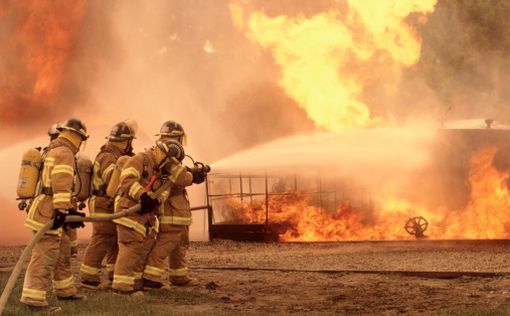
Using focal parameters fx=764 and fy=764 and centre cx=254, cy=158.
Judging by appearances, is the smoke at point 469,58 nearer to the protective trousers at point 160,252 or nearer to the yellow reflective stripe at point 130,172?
the protective trousers at point 160,252

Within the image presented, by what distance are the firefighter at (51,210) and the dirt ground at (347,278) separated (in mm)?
1555

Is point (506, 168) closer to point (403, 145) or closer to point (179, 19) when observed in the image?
point (403, 145)

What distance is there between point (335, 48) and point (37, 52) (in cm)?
1019

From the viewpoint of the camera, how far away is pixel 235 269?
12031 millimetres

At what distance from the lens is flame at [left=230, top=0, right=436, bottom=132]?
19000mm

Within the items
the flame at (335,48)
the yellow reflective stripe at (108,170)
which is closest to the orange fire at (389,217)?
the flame at (335,48)

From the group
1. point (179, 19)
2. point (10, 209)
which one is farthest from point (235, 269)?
point (179, 19)

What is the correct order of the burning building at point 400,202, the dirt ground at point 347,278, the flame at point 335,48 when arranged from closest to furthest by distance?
the dirt ground at point 347,278 → the burning building at point 400,202 → the flame at point 335,48

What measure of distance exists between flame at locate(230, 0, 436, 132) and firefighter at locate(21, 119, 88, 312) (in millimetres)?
10881

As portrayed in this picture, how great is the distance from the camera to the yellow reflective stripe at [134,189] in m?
9.43

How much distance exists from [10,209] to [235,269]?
13.9m

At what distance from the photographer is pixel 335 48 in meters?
19.1

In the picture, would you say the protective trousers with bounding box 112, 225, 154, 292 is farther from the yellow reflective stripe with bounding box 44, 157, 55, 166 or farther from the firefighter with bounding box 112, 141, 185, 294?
the yellow reflective stripe with bounding box 44, 157, 55, 166

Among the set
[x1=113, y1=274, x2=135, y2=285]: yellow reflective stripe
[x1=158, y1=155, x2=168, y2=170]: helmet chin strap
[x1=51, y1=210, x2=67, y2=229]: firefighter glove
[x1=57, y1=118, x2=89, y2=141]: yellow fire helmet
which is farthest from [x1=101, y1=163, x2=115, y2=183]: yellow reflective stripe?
[x1=51, y1=210, x2=67, y2=229]: firefighter glove
